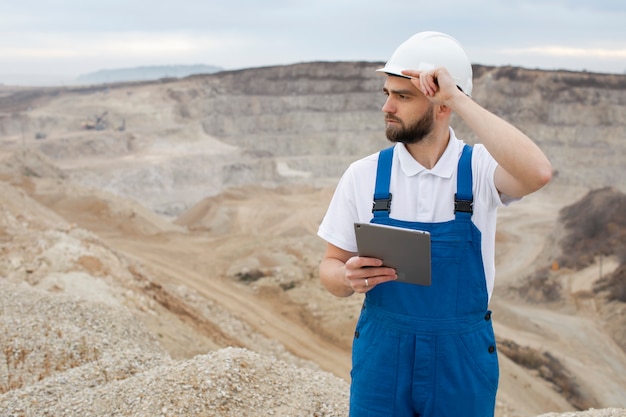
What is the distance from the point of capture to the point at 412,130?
9.93ft

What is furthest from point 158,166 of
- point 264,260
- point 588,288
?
point 588,288

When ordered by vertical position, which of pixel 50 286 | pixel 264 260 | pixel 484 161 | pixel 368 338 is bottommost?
pixel 264 260

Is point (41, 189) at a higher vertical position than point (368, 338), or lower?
lower

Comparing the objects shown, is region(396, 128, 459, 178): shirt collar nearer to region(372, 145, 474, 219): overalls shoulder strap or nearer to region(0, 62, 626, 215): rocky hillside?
region(372, 145, 474, 219): overalls shoulder strap

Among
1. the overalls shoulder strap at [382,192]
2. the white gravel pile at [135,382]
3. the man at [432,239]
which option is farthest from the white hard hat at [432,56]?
the white gravel pile at [135,382]

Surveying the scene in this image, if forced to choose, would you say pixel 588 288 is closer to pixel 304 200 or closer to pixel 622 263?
pixel 622 263

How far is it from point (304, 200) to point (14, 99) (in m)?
47.0

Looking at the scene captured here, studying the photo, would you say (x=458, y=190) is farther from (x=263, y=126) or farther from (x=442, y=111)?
(x=263, y=126)

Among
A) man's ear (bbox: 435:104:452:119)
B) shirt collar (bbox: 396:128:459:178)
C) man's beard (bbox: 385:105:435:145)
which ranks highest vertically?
man's ear (bbox: 435:104:452:119)

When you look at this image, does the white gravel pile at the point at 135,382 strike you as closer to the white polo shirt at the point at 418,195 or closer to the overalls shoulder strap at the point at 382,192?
the white polo shirt at the point at 418,195

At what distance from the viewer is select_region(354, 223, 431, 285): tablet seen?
8.43 ft

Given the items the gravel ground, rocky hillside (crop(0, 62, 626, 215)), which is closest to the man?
the gravel ground

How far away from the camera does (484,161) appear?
9.85 feet

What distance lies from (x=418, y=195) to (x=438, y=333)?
67cm
